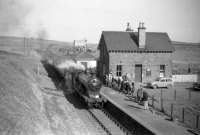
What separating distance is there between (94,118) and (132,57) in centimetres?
1672

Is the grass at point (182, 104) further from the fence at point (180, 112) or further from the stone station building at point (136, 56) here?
the stone station building at point (136, 56)

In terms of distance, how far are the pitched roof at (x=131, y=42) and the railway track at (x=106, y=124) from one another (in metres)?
14.2

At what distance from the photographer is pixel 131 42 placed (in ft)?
120

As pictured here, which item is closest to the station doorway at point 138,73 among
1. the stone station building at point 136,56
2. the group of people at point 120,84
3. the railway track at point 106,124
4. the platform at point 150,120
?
the stone station building at point 136,56

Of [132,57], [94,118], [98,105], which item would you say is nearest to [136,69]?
[132,57]

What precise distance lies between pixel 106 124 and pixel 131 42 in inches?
781

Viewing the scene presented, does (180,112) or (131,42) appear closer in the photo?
(180,112)

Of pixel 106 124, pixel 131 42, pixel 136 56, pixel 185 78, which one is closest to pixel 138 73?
pixel 136 56

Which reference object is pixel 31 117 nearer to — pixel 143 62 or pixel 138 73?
pixel 138 73

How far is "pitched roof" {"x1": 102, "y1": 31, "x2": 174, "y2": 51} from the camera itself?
35281 mm

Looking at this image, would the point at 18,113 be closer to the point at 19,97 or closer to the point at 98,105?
the point at 19,97

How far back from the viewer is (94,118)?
2059cm

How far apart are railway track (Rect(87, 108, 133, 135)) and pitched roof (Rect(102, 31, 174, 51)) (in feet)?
46.4

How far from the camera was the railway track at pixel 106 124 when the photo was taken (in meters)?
17.2
